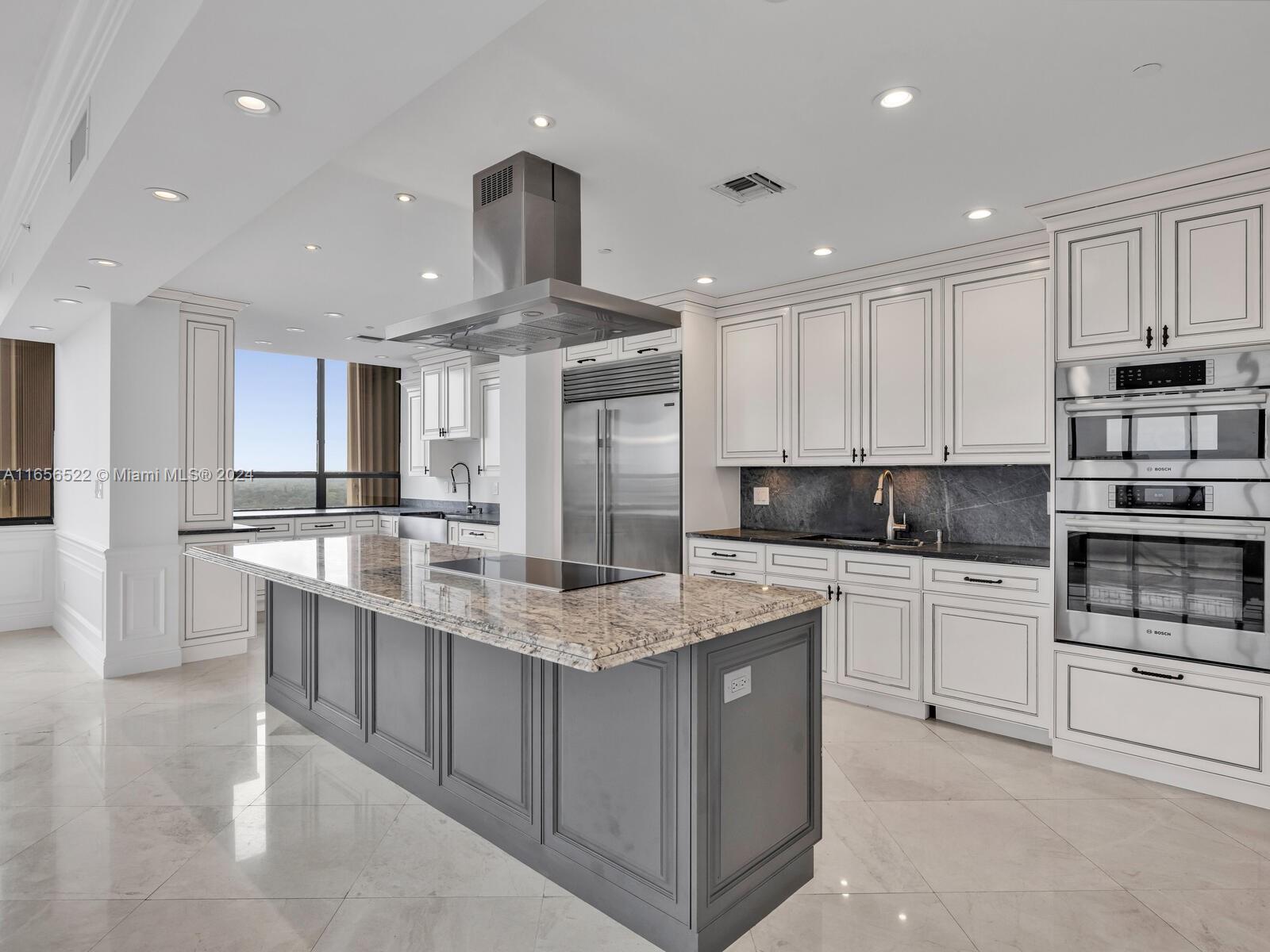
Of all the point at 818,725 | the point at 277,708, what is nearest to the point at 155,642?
the point at 277,708

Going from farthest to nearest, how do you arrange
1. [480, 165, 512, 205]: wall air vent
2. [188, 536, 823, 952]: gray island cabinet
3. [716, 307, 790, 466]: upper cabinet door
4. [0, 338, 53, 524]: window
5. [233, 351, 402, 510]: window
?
[233, 351, 402, 510]: window
[0, 338, 53, 524]: window
[716, 307, 790, 466]: upper cabinet door
[480, 165, 512, 205]: wall air vent
[188, 536, 823, 952]: gray island cabinet

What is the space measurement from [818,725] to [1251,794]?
1955 mm

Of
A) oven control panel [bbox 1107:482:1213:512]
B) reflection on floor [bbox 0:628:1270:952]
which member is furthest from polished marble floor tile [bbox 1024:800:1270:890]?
oven control panel [bbox 1107:482:1213:512]

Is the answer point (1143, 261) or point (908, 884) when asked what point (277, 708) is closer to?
point (908, 884)

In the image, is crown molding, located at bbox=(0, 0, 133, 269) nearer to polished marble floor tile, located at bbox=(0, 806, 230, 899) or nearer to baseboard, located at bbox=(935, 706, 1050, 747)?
polished marble floor tile, located at bbox=(0, 806, 230, 899)

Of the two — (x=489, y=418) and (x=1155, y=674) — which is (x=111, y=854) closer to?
(x=1155, y=674)

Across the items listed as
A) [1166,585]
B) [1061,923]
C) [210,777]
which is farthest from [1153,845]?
[210,777]

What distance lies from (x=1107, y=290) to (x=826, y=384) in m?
1.59

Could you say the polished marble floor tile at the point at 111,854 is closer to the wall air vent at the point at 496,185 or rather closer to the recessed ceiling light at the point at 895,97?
the wall air vent at the point at 496,185

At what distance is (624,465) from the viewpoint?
16.2ft

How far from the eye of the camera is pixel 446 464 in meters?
7.45

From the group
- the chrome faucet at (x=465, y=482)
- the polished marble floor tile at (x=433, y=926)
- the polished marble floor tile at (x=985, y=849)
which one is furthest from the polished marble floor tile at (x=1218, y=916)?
the chrome faucet at (x=465, y=482)

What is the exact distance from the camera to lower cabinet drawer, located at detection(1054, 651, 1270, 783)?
2.75 metres

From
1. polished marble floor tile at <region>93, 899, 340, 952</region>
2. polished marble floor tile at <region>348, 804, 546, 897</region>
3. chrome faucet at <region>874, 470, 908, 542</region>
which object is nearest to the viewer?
polished marble floor tile at <region>93, 899, 340, 952</region>
